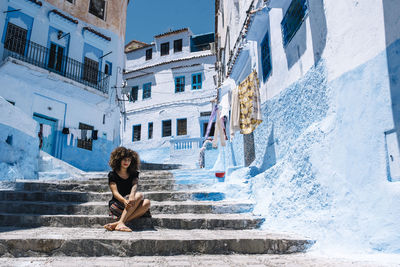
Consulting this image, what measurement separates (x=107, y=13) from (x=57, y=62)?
4684 mm

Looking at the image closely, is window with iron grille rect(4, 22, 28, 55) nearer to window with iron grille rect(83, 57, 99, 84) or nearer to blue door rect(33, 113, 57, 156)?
blue door rect(33, 113, 57, 156)

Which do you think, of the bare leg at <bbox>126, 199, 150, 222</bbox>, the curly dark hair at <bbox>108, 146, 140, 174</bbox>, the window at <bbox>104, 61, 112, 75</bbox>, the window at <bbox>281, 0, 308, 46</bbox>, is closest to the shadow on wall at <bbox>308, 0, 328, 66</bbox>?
the window at <bbox>281, 0, 308, 46</bbox>

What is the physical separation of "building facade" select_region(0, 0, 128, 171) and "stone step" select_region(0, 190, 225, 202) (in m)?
7.52

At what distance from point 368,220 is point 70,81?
491 inches

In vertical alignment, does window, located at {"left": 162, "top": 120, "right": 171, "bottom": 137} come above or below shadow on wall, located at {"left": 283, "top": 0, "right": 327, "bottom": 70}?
above

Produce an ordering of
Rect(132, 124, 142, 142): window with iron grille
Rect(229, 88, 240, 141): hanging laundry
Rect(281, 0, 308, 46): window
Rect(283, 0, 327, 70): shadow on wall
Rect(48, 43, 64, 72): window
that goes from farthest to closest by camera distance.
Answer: Rect(132, 124, 142, 142): window with iron grille, Rect(48, 43, 64, 72): window, Rect(229, 88, 240, 141): hanging laundry, Rect(281, 0, 308, 46): window, Rect(283, 0, 327, 70): shadow on wall

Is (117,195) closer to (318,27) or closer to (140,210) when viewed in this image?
(140,210)

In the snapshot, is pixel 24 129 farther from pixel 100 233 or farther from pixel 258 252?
pixel 258 252

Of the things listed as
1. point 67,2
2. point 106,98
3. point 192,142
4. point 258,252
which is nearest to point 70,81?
point 106,98

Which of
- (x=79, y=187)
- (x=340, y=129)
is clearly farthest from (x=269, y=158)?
(x=79, y=187)

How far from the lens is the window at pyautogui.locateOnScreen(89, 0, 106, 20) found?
15051mm

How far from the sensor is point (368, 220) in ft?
9.78

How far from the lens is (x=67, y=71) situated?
13000 mm

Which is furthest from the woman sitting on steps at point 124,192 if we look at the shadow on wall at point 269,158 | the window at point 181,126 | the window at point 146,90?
the window at point 146,90
